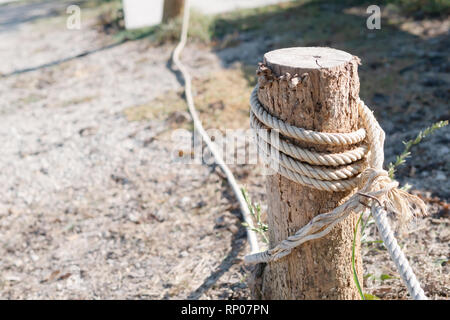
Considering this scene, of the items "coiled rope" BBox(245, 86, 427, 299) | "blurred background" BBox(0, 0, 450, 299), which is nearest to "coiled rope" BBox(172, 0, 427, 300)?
"coiled rope" BBox(245, 86, 427, 299)

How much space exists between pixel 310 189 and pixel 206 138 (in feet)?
6.88

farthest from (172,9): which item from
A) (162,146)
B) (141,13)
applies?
(162,146)

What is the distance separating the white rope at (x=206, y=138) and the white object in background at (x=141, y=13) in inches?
46.7

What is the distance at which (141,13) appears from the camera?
738cm

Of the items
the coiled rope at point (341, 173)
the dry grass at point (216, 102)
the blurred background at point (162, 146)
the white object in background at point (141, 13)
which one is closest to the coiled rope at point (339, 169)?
the coiled rope at point (341, 173)

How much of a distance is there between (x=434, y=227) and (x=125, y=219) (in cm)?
188

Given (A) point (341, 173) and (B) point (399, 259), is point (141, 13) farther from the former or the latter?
(B) point (399, 259)

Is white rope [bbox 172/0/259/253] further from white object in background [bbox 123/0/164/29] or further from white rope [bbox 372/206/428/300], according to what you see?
white object in background [bbox 123/0/164/29]

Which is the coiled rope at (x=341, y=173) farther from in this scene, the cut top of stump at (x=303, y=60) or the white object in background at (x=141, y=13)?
the white object in background at (x=141, y=13)

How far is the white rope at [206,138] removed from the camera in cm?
223

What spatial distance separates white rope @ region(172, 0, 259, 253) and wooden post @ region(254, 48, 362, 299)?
14.6 inches

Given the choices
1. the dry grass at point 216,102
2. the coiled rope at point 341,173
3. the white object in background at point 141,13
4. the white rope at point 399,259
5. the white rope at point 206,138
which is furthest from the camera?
the white object in background at point 141,13

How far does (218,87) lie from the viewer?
4527mm

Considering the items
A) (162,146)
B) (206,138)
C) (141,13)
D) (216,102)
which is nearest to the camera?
(206,138)
